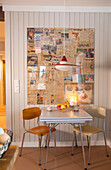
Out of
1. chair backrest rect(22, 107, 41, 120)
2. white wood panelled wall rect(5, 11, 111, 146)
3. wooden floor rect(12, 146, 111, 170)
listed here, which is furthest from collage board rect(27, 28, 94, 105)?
wooden floor rect(12, 146, 111, 170)

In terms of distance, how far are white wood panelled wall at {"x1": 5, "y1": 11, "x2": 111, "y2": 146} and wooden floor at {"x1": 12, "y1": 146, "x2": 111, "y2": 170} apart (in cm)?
29

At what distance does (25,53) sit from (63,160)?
1931 millimetres

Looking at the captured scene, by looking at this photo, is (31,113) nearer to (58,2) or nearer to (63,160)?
(63,160)

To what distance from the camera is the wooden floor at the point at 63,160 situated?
236 cm

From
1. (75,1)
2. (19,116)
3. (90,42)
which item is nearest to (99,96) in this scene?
(90,42)

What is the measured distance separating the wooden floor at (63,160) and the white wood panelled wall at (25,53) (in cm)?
29

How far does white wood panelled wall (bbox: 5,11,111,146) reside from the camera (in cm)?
301

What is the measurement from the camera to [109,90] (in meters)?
3.13

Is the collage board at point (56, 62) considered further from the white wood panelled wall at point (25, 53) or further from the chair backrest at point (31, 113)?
the chair backrest at point (31, 113)

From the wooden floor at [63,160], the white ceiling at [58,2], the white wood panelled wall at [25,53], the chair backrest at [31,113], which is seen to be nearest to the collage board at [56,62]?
the white wood panelled wall at [25,53]

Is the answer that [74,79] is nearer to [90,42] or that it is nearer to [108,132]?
[90,42]

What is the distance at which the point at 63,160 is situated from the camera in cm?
256

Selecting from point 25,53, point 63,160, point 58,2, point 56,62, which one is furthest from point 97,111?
point 58,2

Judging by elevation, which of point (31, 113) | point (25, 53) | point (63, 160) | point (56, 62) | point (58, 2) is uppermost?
point (58, 2)
